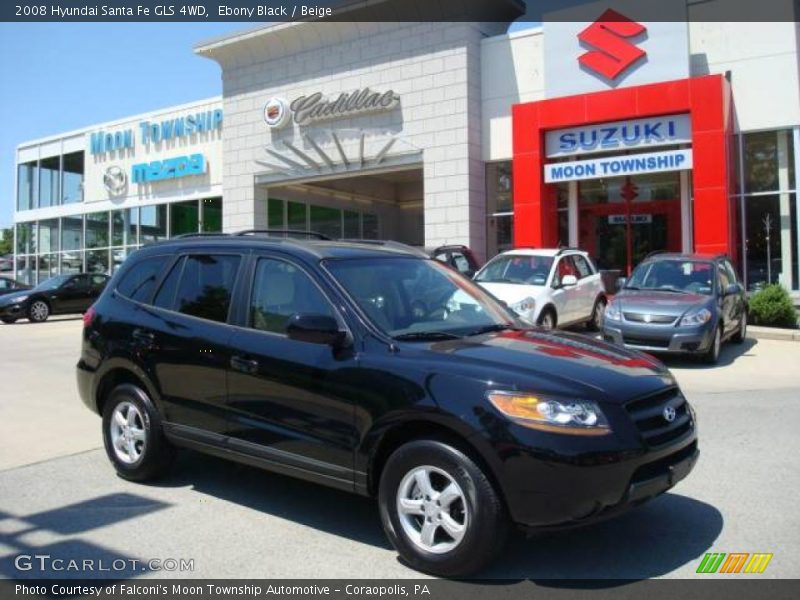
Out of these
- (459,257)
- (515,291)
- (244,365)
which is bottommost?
(244,365)

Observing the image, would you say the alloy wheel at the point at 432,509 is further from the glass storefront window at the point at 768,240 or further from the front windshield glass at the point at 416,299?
the glass storefront window at the point at 768,240

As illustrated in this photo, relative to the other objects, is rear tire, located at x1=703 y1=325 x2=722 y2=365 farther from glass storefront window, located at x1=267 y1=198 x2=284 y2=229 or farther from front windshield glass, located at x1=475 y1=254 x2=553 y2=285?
glass storefront window, located at x1=267 y1=198 x2=284 y2=229

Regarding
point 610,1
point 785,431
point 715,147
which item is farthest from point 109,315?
point 610,1

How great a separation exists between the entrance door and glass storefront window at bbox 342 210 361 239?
39.3ft

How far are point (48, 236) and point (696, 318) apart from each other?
3227cm

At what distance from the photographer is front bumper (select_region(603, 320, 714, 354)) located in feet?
34.4

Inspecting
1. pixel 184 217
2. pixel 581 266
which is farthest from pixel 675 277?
pixel 184 217

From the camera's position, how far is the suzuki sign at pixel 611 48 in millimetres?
18188

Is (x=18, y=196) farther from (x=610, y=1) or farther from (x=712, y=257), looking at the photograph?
(x=712, y=257)

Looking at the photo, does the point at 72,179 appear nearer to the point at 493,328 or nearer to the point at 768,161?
the point at 768,161

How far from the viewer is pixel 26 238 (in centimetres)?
3634

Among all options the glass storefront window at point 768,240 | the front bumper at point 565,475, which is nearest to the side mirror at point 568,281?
the glass storefront window at point 768,240

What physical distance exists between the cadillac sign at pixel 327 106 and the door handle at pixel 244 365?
18.6 metres

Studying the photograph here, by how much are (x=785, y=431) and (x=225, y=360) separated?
512 centimetres
